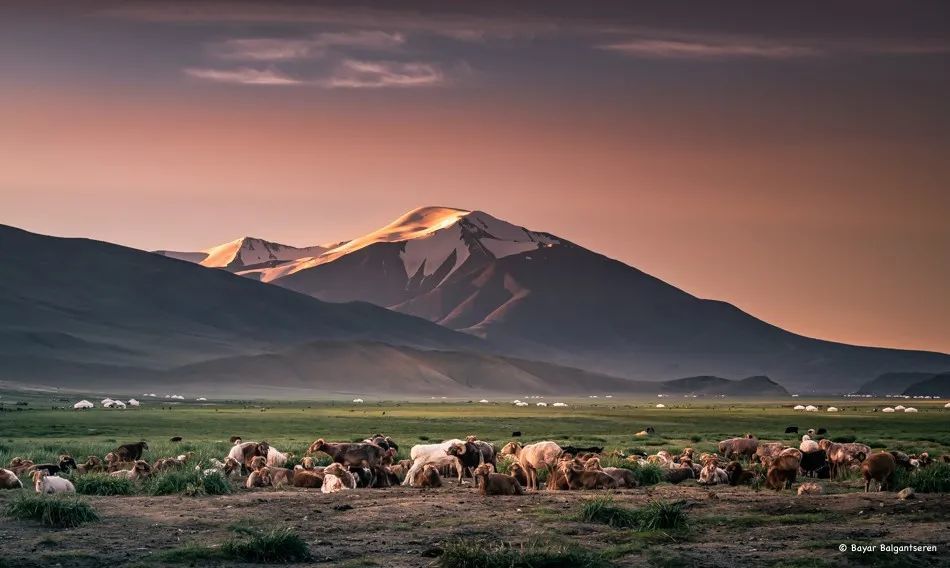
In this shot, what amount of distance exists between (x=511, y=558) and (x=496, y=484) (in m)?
8.58

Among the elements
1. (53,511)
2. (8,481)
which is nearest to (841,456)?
(53,511)

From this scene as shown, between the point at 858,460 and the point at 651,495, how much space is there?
7.93m

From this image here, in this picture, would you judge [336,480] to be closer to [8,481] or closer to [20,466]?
[8,481]

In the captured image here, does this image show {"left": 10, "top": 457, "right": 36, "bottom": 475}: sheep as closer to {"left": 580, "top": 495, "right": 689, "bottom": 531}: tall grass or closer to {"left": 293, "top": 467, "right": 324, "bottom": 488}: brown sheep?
{"left": 293, "top": 467, "right": 324, "bottom": 488}: brown sheep

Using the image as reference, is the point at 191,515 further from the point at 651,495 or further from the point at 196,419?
the point at 196,419

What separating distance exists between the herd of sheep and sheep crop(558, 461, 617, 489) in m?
0.02

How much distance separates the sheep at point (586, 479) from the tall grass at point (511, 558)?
9649 mm

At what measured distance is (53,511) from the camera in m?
18.7

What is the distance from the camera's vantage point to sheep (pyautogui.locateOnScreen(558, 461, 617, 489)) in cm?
2536

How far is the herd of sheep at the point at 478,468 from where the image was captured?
24156 millimetres

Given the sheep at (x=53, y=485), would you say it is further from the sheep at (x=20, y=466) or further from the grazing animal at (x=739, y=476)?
the grazing animal at (x=739, y=476)

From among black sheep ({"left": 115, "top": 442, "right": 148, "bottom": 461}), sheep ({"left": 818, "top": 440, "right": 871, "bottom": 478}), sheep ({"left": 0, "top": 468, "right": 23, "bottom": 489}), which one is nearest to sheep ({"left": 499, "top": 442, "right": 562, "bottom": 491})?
sheep ({"left": 818, "top": 440, "right": 871, "bottom": 478})

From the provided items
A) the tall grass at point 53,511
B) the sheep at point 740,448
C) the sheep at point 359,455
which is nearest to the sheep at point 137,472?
the sheep at point 359,455

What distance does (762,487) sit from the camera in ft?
85.0
